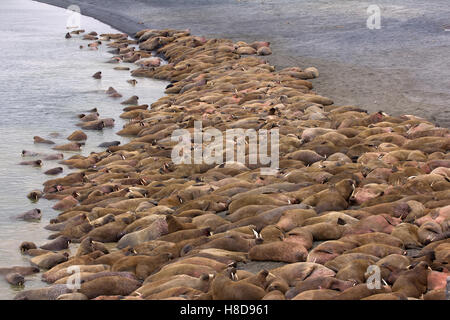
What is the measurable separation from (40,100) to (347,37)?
9.63 m

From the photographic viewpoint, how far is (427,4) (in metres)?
25.3

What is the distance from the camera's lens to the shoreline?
749cm

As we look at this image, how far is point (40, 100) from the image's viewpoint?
1967 centimetres

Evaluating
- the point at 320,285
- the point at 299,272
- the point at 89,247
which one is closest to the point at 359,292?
the point at 320,285

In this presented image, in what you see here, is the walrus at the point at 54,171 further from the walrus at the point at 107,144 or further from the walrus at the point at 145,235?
the walrus at the point at 145,235

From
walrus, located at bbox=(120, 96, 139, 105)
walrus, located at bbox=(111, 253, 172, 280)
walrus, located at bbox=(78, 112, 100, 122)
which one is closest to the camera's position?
walrus, located at bbox=(111, 253, 172, 280)

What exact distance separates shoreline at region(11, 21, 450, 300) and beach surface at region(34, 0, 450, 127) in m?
1.30

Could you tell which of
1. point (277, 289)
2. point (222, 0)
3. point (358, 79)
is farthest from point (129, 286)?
point (222, 0)

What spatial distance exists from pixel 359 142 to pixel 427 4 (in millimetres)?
15612

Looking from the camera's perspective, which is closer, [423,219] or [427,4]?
[423,219]

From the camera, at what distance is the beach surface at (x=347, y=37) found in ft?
49.6

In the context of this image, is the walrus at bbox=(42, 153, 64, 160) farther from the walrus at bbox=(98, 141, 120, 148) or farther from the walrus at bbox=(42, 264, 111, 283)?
the walrus at bbox=(42, 264, 111, 283)

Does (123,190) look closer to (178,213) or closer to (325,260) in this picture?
Answer: (178,213)

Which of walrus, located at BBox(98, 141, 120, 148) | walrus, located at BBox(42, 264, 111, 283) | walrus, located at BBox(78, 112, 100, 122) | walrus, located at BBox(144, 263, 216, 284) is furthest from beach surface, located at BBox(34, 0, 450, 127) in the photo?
walrus, located at BBox(42, 264, 111, 283)
